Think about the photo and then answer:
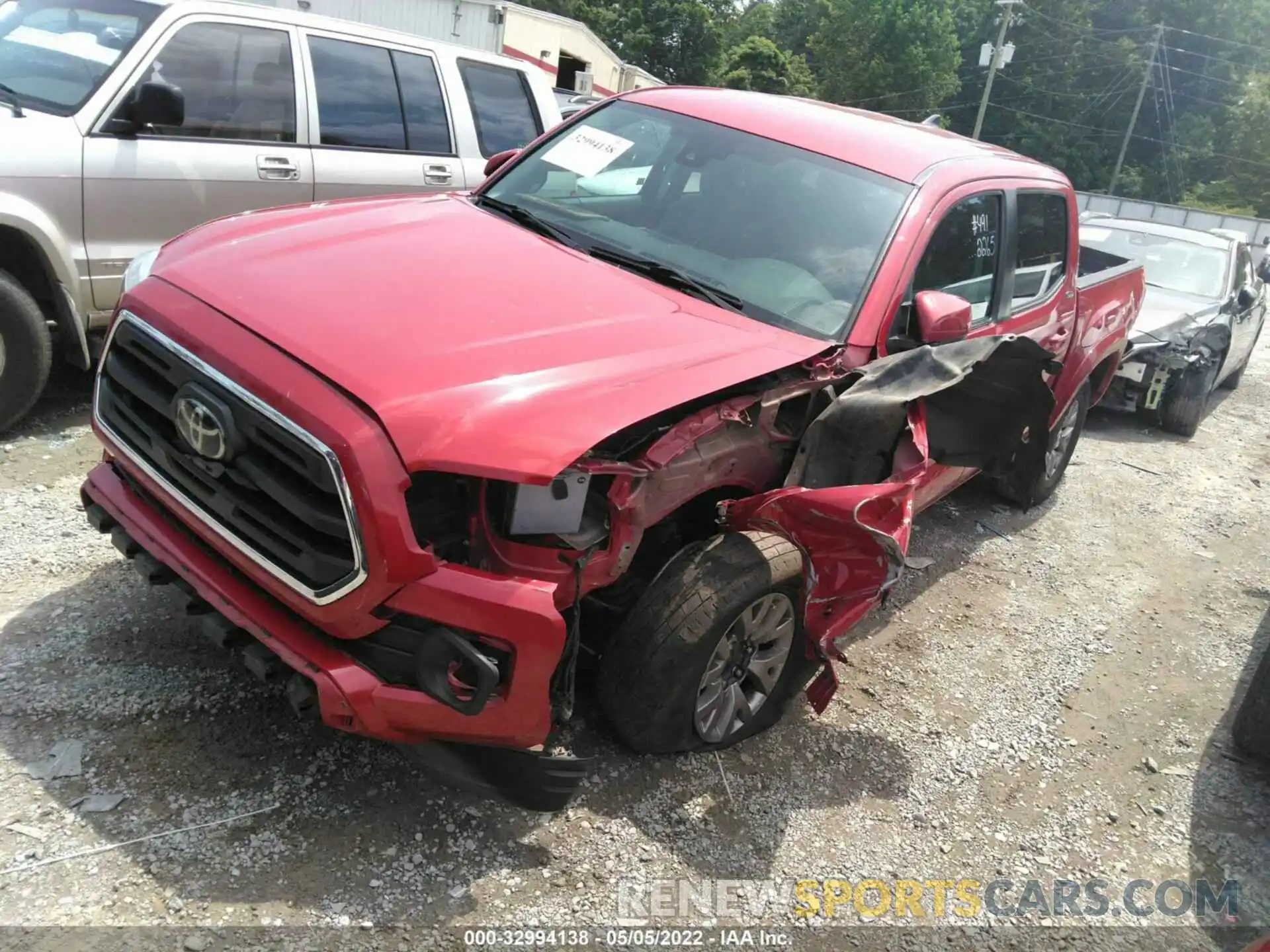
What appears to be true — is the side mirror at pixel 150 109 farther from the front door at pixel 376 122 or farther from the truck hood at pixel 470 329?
the truck hood at pixel 470 329

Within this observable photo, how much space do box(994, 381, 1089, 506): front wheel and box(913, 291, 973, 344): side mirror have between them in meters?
2.30

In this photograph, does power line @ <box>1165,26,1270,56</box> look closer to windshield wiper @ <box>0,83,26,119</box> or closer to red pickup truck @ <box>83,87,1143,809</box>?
red pickup truck @ <box>83,87,1143,809</box>

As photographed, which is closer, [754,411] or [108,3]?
[754,411]

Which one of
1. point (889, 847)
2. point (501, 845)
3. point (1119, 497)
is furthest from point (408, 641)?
point (1119, 497)

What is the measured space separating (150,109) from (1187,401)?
780 centimetres

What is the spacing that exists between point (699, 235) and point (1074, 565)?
315 centimetres

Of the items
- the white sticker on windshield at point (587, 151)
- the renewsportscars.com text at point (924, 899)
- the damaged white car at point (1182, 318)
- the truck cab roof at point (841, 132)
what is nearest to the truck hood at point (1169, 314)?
the damaged white car at point (1182, 318)

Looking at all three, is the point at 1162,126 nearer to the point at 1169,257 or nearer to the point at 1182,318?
the point at 1169,257

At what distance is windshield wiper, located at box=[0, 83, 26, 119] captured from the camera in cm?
435

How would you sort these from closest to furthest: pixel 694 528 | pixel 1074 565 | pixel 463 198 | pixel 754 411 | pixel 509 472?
pixel 509 472 → pixel 754 411 → pixel 694 528 → pixel 463 198 → pixel 1074 565

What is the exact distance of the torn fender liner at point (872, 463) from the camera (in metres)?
2.80

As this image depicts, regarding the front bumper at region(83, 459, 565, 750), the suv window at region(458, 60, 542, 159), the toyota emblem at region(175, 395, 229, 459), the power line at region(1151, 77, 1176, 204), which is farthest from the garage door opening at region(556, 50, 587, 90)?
the power line at region(1151, 77, 1176, 204)

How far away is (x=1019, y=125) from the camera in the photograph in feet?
194

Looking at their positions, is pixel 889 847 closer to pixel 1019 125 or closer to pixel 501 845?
pixel 501 845
